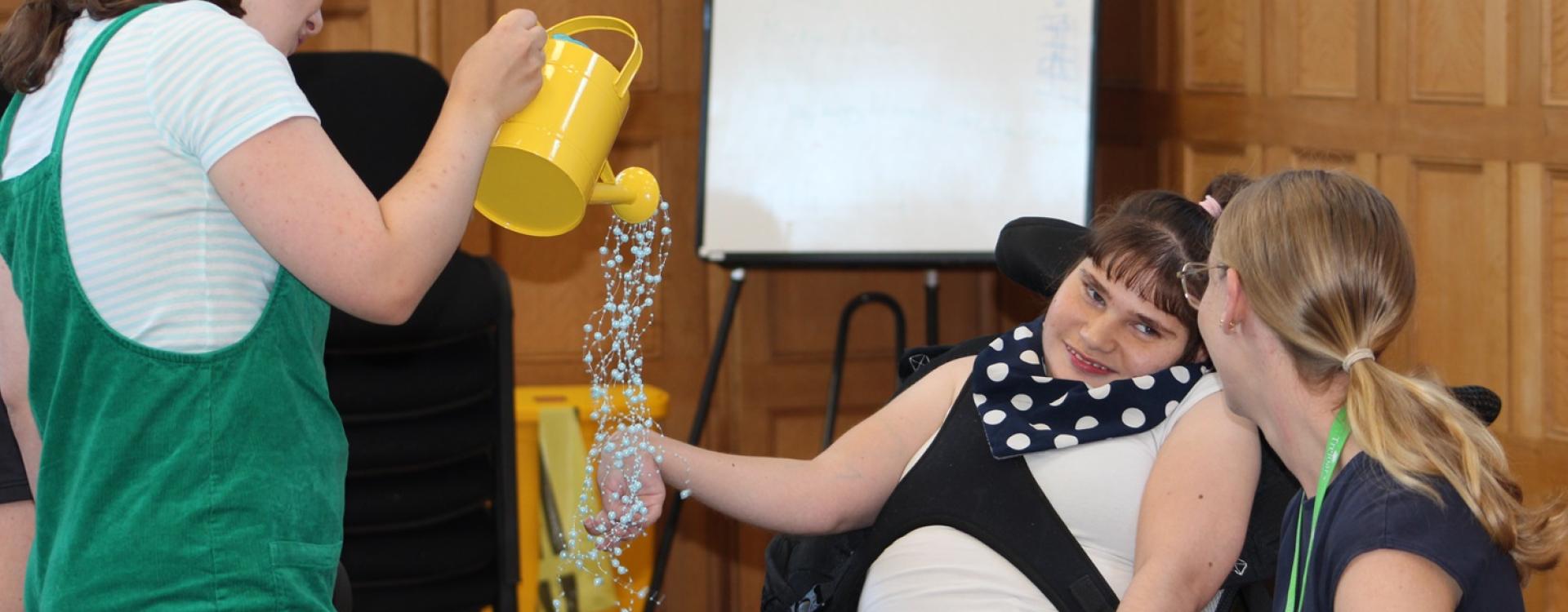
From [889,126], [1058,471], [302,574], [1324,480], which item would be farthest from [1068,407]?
[889,126]

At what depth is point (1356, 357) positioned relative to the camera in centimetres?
130

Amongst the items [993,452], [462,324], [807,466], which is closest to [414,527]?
[462,324]

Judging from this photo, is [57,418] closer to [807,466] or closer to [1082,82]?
[807,466]

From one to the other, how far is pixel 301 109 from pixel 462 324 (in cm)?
115

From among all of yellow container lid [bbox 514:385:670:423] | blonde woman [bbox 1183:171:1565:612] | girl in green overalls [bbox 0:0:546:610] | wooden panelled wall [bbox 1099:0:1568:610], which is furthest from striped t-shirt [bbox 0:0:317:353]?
yellow container lid [bbox 514:385:670:423]

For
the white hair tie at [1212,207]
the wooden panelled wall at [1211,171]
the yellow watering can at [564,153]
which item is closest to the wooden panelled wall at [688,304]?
the wooden panelled wall at [1211,171]

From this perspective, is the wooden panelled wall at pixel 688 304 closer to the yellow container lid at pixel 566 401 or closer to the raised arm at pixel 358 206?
the yellow container lid at pixel 566 401

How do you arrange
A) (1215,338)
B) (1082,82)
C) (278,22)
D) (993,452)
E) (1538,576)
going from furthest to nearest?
(1082,82)
(1538,576)
(993,452)
(1215,338)
(278,22)

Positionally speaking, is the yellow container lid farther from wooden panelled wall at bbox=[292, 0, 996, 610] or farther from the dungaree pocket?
the dungaree pocket

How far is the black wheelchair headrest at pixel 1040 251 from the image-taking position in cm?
190

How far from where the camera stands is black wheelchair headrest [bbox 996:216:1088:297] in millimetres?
1897

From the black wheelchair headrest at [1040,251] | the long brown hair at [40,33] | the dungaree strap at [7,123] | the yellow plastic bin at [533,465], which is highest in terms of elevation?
the long brown hair at [40,33]

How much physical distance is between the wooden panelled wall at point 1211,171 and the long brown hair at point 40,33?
1351 mm

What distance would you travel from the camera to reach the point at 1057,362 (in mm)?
1779
